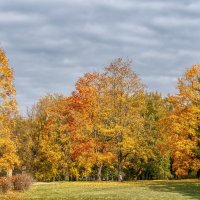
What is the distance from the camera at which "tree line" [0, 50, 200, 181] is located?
198 feet

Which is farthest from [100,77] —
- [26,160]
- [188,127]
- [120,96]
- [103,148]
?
[26,160]

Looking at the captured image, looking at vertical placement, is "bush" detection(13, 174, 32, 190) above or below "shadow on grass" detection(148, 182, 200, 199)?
above

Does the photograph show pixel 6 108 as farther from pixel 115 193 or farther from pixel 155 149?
pixel 155 149

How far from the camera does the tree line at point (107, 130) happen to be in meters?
60.3

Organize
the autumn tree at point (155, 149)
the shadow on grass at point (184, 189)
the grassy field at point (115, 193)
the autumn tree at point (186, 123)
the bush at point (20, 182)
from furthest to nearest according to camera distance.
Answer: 1. the autumn tree at point (155, 149)
2. the autumn tree at point (186, 123)
3. the bush at point (20, 182)
4. the shadow on grass at point (184, 189)
5. the grassy field at point (115, 193)

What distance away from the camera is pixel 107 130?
62969 mm

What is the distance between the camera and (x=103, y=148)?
67.0 m

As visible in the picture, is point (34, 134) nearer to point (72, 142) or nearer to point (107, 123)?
point (72, 142)

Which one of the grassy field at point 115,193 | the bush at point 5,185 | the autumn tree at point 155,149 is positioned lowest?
the grassy field at point 115,193

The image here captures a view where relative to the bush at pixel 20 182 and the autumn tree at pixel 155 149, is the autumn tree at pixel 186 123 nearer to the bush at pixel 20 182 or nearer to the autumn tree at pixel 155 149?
the autumn tree at pixel 155 149

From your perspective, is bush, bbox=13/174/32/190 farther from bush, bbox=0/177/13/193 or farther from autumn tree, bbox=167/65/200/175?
autumn tree, bbox=167/65/200/175

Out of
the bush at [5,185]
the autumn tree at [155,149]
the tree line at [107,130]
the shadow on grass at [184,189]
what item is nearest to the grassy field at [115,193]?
the shadow on grass at [184,189]

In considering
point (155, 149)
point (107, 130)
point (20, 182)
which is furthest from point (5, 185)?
point (155, 149)

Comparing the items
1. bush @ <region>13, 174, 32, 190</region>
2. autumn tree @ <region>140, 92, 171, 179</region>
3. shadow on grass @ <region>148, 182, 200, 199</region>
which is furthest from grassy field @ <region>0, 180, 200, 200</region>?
autumn tree @ <region>140, 92, 171, 179</region>
